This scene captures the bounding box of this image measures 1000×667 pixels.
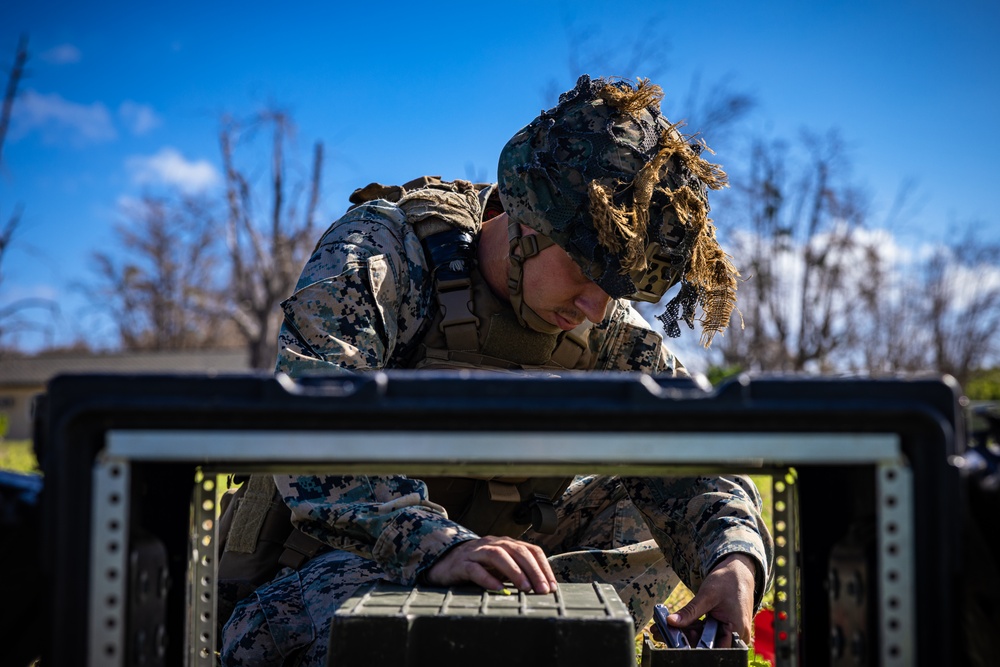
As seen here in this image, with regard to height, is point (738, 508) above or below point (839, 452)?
below

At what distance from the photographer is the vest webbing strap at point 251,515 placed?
2.68 metres

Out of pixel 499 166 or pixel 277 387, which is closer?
pixel 277 387

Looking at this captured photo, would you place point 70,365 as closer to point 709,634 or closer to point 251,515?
point 251,515

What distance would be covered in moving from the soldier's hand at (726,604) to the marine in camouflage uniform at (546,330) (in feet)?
0.24

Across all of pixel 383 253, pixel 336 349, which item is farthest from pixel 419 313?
pixel 336 349

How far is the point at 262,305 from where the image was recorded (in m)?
25.1

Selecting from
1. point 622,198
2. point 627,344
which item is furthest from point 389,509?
point 627,344

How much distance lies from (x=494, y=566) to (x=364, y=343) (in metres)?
0.91

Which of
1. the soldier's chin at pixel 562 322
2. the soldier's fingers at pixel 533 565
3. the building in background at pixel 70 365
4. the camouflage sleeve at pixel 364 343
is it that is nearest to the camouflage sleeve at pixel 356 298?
the camouflage sleeve at pixel 364 343

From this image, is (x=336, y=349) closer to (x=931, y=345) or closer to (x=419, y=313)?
(x=419, y=313)

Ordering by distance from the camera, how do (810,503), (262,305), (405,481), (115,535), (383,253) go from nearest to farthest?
(115,535), (810,503), (405,481), (383,253), (262,305)

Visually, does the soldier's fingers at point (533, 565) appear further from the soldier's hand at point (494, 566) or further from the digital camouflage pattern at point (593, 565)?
the digital camouflage pattern at point (593, 565)

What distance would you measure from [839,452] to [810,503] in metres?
0.41

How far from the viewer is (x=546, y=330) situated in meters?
3.00
